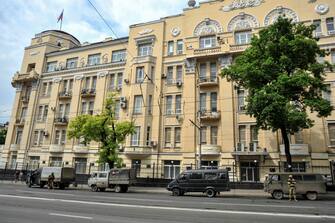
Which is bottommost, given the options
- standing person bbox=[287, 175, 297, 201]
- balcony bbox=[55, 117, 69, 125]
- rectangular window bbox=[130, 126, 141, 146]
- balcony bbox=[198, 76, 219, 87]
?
standing person bbox=[287, 175, 297, 201]

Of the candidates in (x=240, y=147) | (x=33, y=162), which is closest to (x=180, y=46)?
(x=240, y=147)

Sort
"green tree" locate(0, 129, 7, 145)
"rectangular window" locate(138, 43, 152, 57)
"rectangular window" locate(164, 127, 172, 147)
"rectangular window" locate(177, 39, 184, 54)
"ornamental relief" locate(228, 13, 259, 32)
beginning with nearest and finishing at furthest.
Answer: "ornamental relief" locate(228, 13, 259, 32)
"rectangular window" locate(164, 127, 172, 147)
"rectangular window" locate(177, 39, 184, 54)
"rectangular window" locate(138, 43, 152, 57)
"green tree" locate(0, 129, 7, 145)

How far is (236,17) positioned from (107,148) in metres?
21.4

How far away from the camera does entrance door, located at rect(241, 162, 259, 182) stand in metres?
29.3

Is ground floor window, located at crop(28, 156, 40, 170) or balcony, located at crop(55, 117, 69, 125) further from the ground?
balcony, located at crop(55, 117, 69, 125)

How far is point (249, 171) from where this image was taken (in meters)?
29.6

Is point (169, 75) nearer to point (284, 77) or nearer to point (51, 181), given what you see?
point (284, 77)

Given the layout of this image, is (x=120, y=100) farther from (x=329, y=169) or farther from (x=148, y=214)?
(x=148, y=214)

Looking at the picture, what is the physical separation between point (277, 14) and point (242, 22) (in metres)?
3.89

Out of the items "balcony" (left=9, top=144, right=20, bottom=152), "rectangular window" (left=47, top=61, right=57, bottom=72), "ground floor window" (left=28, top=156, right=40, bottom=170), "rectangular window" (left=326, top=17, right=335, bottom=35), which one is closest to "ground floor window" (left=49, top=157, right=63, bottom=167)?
"ground floor window" (left=28, top=156, right=40, bottom=170)

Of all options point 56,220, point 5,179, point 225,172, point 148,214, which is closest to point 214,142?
point 225,172

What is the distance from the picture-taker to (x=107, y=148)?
2798 cm

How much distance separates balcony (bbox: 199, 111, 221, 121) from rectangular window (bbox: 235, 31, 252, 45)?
8802 millimetres

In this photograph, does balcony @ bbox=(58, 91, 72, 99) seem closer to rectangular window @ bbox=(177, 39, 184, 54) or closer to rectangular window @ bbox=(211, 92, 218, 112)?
rectangular window @ bbox=(177, 39, 184, 54)
